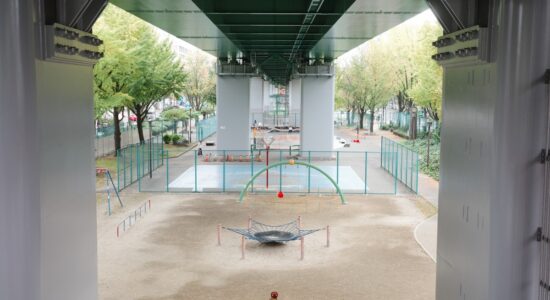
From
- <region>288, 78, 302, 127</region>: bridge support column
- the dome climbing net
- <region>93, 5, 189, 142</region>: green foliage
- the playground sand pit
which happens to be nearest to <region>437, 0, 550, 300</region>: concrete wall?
the playground sand pit

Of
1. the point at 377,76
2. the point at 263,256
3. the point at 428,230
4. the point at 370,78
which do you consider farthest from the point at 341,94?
the point at 263,256

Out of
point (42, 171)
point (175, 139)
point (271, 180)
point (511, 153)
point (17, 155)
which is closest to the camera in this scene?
point (17, 155)

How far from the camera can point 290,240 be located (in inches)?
699

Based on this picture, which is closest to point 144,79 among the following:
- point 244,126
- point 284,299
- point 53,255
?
point 244,126

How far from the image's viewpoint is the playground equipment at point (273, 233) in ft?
58.0

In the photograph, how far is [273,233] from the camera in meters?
18.7

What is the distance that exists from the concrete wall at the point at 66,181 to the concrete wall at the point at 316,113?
3303 centimetres

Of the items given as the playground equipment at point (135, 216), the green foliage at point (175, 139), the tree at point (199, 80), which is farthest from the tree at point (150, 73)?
the tree at point (199, 80)

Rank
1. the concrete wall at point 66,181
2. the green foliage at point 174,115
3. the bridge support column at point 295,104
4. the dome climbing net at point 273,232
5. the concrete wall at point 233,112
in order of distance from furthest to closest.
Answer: the bridge support column at point 295,104 < the green foliage at point 174,115 < the concrete wall at point 233,112 < the dome climbing net at point 273,232 < the concrete wall at point 66,181

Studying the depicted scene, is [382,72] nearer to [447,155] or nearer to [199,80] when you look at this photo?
[199,80]

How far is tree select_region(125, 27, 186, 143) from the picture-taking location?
1548 inches

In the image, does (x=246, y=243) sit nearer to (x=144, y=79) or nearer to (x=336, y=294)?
(x=336, y=294)

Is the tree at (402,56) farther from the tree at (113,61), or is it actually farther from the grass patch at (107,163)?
the grass patch at (107,163)

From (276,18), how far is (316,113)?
22.2 metres
